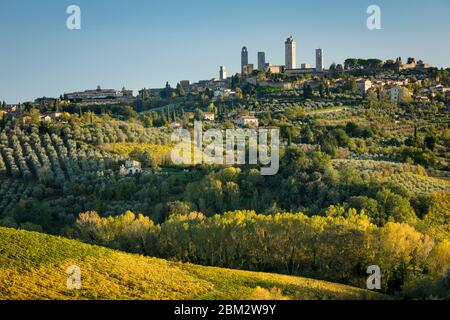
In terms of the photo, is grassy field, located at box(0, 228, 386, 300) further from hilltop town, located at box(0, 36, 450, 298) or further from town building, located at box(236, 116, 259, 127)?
town building, located at box(236, 116, 259, 127)

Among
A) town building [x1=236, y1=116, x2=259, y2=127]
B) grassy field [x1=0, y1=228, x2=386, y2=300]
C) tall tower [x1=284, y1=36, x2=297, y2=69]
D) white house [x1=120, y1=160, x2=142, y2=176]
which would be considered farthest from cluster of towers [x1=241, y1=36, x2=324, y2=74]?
grassy field [x1=0, y1=228, x2=386, y2=300]

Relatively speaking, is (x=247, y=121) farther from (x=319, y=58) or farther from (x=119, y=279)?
(x=319, y=58)

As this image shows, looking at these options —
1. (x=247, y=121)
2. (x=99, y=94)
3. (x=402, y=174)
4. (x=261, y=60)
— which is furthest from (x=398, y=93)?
(x=261, y=60)

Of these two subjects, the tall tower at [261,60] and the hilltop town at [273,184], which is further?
the tall tower at [261,60]

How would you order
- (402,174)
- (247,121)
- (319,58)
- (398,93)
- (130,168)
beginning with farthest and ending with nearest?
1. (319,58)
2. (398,93)
3. (247,121)
4. (130,168)
5. (402,174)

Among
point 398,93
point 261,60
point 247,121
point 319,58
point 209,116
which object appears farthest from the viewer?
point 261,60

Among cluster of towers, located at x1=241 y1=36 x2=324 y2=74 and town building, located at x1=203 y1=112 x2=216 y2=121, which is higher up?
cluster of towers, located at x1=241 y1=36 x2=324 y2=74

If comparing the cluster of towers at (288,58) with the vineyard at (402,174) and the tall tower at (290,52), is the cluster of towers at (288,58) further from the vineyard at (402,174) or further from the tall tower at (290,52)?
the vineyard at (402,174)

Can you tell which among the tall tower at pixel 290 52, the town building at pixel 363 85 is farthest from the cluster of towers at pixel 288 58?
the town building at pixel 363 85

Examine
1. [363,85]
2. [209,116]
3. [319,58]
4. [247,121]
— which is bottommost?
[247,121]

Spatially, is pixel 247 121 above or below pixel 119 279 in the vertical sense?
above
